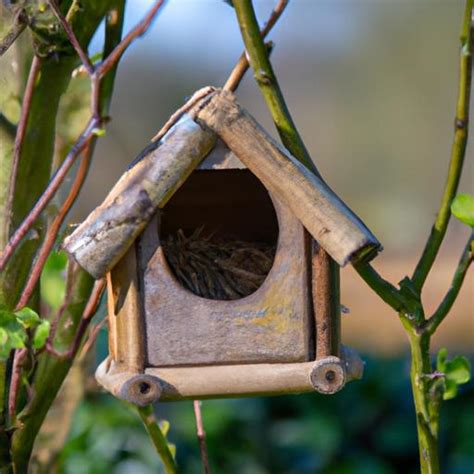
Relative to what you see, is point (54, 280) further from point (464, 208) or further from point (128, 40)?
point (464, 208)

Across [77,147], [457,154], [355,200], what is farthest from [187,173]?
[355,200]

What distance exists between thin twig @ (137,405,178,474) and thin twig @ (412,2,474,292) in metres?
0.44

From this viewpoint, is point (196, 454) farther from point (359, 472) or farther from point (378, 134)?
point (378, 134)

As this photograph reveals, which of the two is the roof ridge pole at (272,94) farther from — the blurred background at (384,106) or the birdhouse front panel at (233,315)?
the blurred background at (384,106)

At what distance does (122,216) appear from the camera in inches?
44.3

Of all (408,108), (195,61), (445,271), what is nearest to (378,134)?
(408,108)

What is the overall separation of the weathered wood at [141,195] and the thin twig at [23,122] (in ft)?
0.95

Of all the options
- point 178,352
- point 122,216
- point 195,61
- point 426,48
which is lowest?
point 178,352

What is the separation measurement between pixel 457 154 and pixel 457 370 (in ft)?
0.96

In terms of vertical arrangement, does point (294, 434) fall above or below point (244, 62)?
below

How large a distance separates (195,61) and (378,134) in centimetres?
401

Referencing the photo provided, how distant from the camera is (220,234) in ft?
5.05

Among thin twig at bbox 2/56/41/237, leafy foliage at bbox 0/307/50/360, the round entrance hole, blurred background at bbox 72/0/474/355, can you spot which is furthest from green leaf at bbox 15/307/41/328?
blurred background at bbox 72/0/474/355

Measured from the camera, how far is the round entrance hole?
1.30 m
